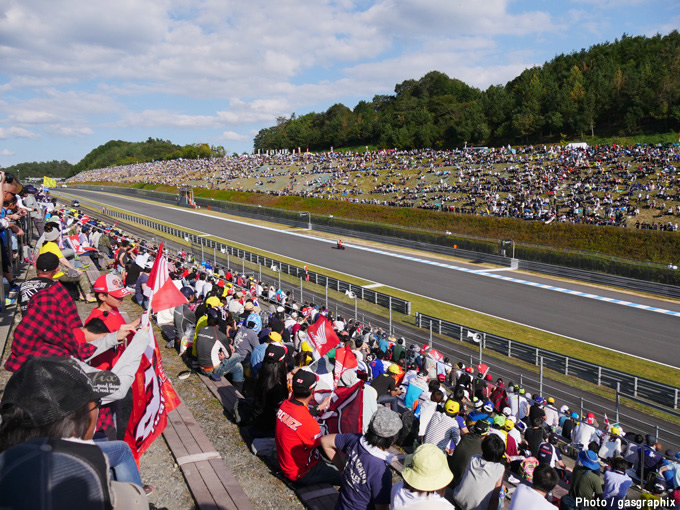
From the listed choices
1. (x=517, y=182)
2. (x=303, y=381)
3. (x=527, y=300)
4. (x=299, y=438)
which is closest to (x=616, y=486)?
(x=299, y=438)

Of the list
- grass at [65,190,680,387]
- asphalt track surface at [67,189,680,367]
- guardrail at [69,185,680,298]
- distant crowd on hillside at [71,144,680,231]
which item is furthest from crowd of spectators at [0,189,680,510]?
→ distant crowd on hillside at [71,144,680,231]

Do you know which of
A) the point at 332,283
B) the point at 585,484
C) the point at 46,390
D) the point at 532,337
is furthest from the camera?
the point at 332,283

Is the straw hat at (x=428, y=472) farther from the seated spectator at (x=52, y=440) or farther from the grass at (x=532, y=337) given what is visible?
the grass at (x=532, y=337)

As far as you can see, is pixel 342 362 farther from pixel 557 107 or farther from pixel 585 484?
pixel 557 107

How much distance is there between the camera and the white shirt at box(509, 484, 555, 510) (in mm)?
4051

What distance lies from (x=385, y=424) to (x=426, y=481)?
54 centimetres

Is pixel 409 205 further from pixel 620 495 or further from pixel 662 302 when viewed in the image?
pixel 620 495

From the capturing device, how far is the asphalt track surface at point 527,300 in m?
20.9

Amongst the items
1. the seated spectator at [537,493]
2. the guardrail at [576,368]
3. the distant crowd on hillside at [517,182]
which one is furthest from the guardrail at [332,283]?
the distant crowd on hillside at [517,182]

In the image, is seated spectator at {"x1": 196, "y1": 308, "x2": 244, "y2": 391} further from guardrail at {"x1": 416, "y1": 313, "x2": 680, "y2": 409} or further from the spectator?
guardrail at {"x1": 416, "y1": 313, "x2": 680, "y2": 409}

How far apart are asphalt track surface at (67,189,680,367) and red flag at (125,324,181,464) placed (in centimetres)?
1996

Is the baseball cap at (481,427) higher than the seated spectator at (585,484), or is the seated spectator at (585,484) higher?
the baseball cap at (481,427)

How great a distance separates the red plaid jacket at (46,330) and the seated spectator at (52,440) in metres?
2.16

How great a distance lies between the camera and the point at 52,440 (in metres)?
2.04
